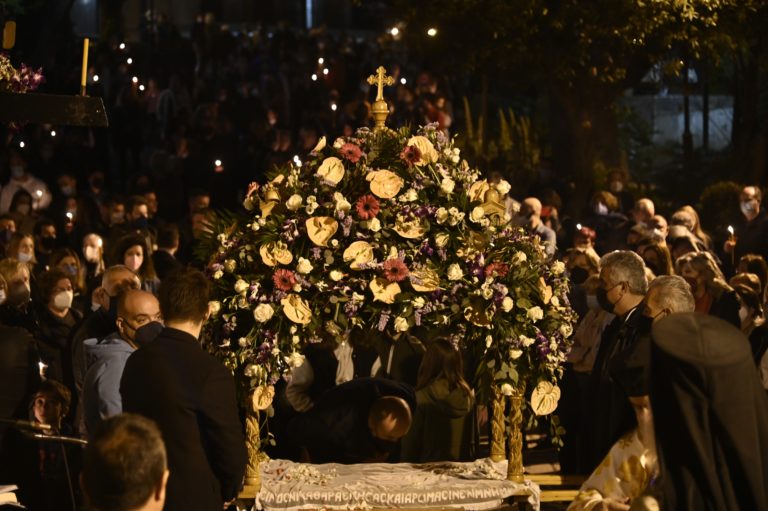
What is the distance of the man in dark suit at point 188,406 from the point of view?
688 cm

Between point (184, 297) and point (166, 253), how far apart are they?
279 inches

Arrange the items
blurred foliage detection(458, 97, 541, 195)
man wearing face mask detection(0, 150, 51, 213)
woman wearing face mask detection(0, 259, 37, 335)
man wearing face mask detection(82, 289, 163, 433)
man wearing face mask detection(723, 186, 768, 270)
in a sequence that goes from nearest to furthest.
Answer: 1. man wearing face mask detection(82, 289, 163, 433)
2. woman wearing face mask detection(0, 259, 37, 335)
3. man wearing face mask detection(723, 186, 768, 270)
4. man wearing face mask detection(0, 150, 51, 213)
5. blurred foliage detection(458, 97, 541, 195)

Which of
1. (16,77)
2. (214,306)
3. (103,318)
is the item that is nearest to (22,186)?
(103,318)

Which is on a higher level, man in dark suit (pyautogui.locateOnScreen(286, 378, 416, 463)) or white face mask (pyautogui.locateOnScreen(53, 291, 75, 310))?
white face mask (pyautogui.locateOnScreen(53, 291, 75, 310))

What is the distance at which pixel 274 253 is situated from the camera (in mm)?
8484

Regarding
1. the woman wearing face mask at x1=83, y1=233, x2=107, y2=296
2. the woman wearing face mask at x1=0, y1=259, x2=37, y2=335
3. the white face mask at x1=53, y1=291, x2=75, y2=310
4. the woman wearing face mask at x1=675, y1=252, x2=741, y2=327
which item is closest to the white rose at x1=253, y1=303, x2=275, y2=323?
the woman wearing face mask at x1=0, y1=259, x2=37, y2=335

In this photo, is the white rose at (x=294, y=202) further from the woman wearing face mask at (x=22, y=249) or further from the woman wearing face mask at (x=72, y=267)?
the woman wearing face mask at (x=22, y=249)

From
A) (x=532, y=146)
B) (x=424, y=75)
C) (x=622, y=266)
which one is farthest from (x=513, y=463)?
(x=424, y=75)

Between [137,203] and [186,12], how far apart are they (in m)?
32.0

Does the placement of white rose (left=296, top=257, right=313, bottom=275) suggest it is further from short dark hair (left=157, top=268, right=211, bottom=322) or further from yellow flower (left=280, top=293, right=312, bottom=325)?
short dark hair (left=157, top=268, right=211, bottom=322)

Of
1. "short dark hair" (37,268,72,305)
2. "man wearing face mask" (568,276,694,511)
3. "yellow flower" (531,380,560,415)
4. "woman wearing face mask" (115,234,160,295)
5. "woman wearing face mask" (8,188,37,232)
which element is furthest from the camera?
"woman wearing face mask" (8,188,37,232)

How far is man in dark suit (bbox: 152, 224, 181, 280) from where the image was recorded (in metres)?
14.0

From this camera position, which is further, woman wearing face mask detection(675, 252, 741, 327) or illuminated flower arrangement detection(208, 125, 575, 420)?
woman wearing face mask detection(675, 252, 741, 327)

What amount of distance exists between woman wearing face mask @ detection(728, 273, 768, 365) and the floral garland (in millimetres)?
4942
